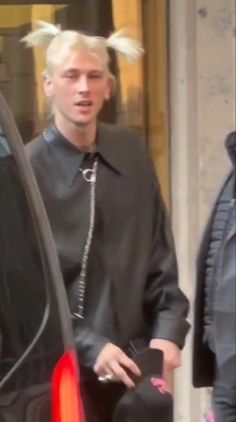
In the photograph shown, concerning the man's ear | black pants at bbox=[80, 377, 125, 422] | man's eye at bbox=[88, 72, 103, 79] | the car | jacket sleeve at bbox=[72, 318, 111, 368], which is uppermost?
man's eye at bbox=[88, 72, 103, 79]

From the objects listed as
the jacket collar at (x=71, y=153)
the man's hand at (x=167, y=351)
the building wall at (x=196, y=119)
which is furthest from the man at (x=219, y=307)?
the building wall at (x=196, y=119)

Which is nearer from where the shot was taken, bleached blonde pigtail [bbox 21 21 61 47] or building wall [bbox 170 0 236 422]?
bleached blonde pigtail [bbox 21 21 61 47]

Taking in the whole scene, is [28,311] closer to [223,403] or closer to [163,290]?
[223,403]

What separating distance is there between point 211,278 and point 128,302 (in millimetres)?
357

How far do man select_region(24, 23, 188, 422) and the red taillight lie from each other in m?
0.83

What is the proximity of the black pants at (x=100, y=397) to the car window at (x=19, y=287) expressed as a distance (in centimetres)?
92

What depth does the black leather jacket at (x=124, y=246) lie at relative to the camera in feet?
11.9

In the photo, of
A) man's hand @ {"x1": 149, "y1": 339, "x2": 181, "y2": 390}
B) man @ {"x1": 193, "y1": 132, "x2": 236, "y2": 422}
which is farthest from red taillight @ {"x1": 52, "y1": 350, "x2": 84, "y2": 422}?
man's hand @ {"x1": 149, "y1": 339, "x2": 181, "y2": 390}

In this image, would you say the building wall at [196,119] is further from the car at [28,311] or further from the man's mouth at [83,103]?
the car at [28,311]

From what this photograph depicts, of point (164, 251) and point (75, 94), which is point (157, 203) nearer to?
point (164, 251)

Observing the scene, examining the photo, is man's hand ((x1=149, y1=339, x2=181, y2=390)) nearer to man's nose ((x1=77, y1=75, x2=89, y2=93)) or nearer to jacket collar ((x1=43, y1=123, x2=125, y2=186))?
jacket collar ((x1=43, y1=123, x2=125, y2=186))

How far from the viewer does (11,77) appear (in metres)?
5.14

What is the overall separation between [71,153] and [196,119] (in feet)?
5.00

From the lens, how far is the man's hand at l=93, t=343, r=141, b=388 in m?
3.54
